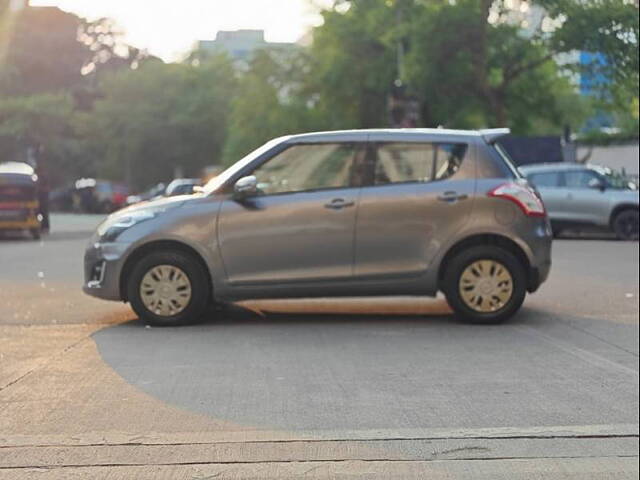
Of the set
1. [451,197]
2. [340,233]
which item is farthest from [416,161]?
[340,233]

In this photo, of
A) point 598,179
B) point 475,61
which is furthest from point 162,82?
point 598,179

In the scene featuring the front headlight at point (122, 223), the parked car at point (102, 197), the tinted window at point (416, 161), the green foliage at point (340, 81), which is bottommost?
the parked car at point (102, 197)

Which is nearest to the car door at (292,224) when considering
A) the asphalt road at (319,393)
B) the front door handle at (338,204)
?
the front door handle at (338,204)

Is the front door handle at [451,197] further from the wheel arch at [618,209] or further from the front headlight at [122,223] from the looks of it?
the wheel arch at [618,209]

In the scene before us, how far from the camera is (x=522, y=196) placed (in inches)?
400

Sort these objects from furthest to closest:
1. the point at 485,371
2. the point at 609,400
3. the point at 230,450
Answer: the point at 485,371 → the point at 609,400 → the point at 230,450

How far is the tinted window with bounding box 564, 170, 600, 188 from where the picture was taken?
79.8ft

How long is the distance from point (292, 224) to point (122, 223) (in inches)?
58.7

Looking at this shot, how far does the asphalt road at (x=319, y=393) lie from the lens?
531 centimetres

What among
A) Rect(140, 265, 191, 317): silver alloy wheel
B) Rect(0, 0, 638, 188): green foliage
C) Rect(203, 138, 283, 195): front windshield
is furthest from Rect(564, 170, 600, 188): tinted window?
Rect(140, 265, 191, 317): silver alloy wheel

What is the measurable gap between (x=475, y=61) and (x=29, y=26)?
16.9 metres

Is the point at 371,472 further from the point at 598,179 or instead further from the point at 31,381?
the point at 598,179

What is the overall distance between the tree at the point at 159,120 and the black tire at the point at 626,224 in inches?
1806

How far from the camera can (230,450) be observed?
5.50 metres
